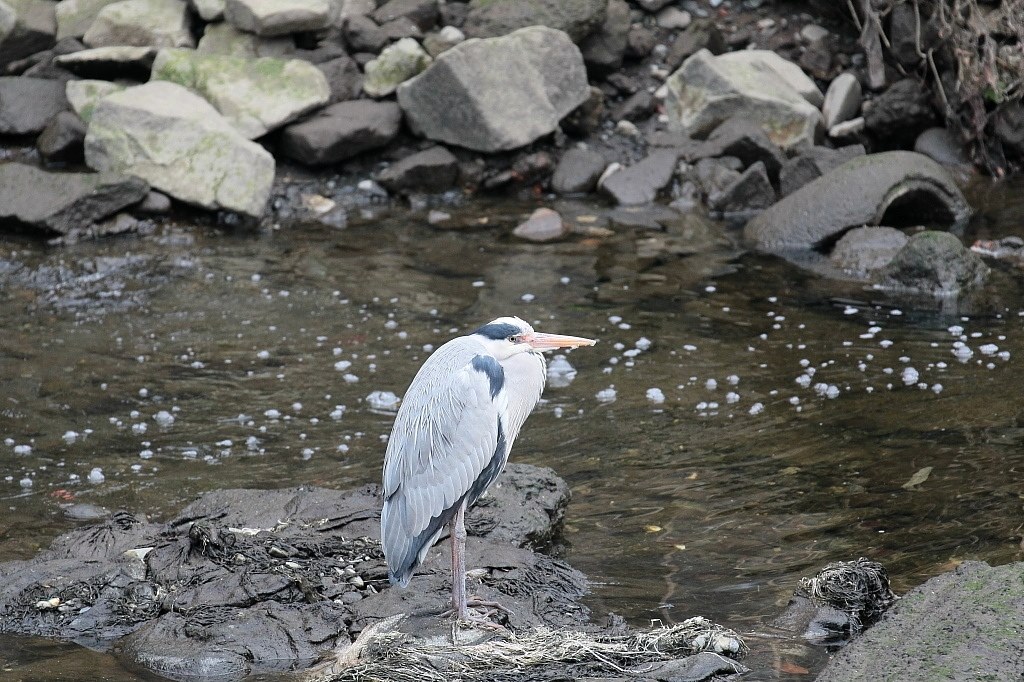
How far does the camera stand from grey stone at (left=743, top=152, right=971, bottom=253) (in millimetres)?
10664

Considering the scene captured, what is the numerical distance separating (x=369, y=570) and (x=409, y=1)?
9.90 m

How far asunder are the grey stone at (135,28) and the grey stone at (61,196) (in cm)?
266

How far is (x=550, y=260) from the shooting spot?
1087 cm

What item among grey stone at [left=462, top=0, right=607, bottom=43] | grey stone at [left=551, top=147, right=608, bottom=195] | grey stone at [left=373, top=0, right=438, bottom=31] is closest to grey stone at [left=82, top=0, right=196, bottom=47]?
grey stone at [left=373, top=0, right=438, bottom=31]

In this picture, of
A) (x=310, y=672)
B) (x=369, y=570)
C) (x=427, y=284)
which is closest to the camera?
(x=310, y=672)

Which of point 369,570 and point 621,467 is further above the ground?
point 369,570

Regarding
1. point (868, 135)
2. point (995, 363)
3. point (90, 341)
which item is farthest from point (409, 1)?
point (995, 363)

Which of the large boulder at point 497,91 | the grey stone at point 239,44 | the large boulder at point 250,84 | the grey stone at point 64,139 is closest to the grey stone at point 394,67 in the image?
the large boulder at point 497,91

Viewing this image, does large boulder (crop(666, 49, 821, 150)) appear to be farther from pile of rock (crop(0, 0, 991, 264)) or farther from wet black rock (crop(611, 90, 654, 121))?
wet black rock (crop(611, 90, 654, 121))

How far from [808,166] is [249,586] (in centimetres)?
845

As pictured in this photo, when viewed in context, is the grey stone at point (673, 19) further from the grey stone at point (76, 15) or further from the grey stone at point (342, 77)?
the grey stone at point (76, 15)

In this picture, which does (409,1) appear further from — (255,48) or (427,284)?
(427,284)

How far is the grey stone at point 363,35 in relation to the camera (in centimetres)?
1333

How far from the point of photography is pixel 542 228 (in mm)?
11570
